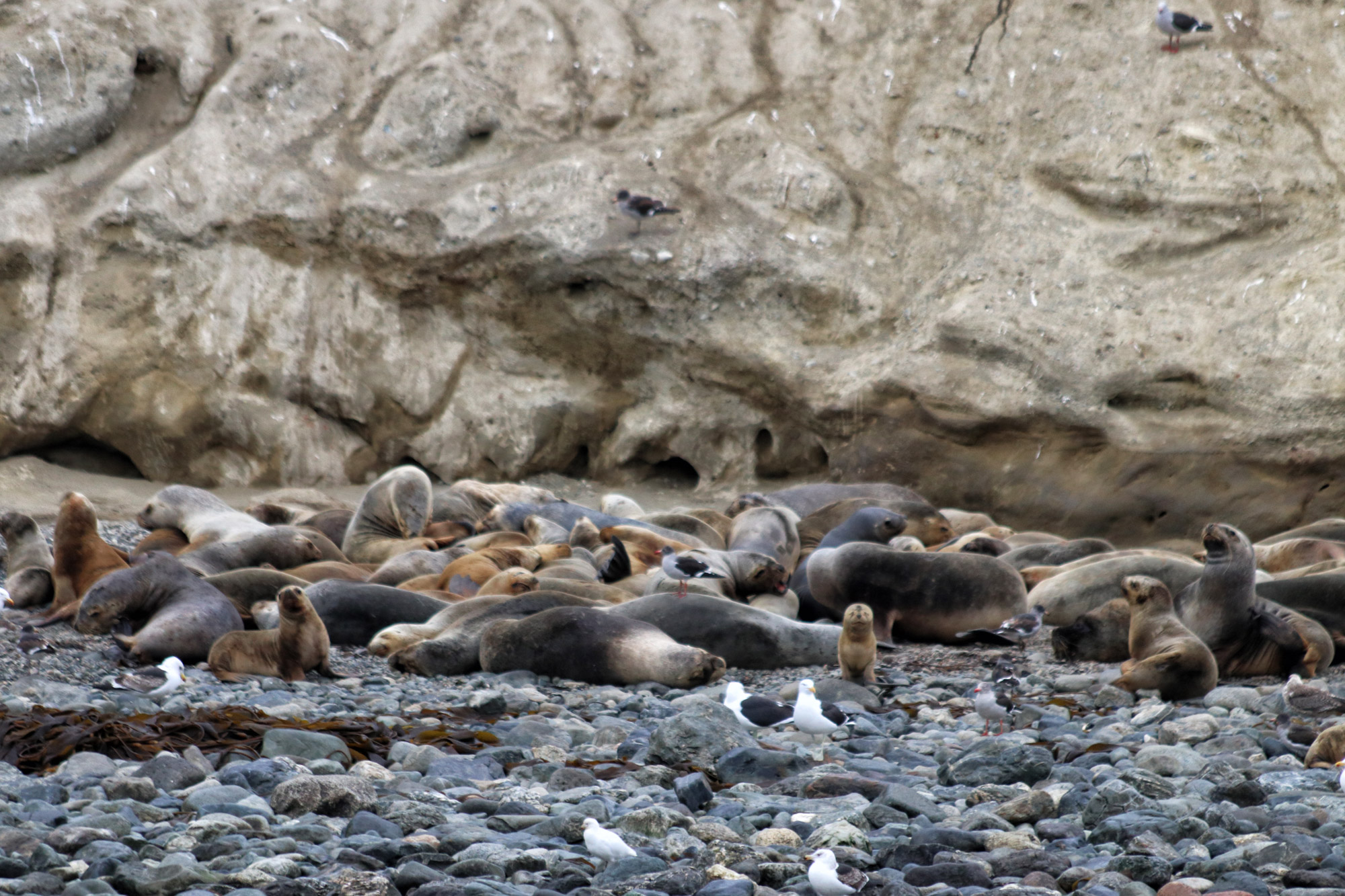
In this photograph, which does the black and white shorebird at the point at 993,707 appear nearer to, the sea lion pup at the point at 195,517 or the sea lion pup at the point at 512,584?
the sea lion pup at the point at 512,584

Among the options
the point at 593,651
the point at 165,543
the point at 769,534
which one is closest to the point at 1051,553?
the point at 769,534

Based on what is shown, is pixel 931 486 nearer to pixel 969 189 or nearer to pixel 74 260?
pixel 969 189

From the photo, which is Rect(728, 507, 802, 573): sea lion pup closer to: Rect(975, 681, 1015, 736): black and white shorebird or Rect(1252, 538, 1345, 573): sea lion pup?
Rect(1252, 538, 1345, 573): sea lion pup

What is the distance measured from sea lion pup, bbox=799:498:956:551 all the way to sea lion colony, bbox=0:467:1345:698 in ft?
1.83

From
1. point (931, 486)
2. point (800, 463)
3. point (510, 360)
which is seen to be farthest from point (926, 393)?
point (510, 360)

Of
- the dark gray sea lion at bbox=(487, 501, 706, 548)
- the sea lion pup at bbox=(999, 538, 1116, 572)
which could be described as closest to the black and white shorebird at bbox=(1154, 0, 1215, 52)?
the sea lion pup at bbox=(999, 538, 1116, 572)

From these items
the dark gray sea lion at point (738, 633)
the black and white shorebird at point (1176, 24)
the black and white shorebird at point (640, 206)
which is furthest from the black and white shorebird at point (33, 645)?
the black and white shorebird at point (1176, 24)

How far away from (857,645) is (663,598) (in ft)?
3.71

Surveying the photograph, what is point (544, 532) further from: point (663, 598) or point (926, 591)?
point (926, 591)

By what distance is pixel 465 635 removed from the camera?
18.4 ft

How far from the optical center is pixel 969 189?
13.2 m

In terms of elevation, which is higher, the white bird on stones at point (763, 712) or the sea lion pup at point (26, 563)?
the white bird on stones at point (763, 712)

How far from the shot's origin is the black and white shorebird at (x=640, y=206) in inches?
487

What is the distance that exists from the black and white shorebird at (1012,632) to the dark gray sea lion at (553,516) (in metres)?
3.19
